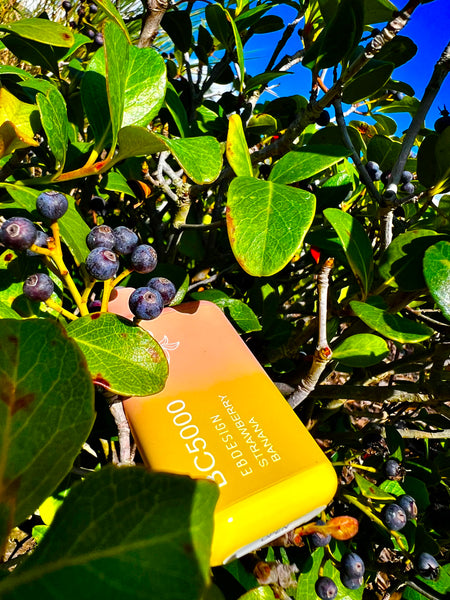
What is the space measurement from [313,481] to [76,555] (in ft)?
0.95

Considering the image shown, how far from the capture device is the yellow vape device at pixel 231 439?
482mm

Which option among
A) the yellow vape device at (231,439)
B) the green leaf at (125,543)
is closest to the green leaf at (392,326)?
the yellow vape device at (231,439)

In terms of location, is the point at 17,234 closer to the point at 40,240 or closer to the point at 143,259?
the point at 40,240

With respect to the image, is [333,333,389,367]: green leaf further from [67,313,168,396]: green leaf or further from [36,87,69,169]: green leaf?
[36,87,69,169]: green leaf

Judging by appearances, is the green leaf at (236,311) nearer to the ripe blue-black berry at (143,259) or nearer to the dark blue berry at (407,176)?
the ripe blue-black berry at (143,259)

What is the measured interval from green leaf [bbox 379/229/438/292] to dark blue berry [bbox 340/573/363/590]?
0.67 metres

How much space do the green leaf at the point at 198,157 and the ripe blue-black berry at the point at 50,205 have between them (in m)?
0.17

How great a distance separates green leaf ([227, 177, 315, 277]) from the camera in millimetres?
591

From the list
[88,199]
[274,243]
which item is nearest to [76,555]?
[274,243]

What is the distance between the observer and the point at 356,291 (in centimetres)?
100

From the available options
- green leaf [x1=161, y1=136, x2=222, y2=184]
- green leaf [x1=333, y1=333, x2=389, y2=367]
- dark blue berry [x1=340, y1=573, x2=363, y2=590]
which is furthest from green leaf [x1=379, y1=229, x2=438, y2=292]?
dark blue berry [x1=340, y1=573, x2=363, y2=590]

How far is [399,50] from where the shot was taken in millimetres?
1021

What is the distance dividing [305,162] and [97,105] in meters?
0.36

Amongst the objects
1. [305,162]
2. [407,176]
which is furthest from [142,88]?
[407,176]
